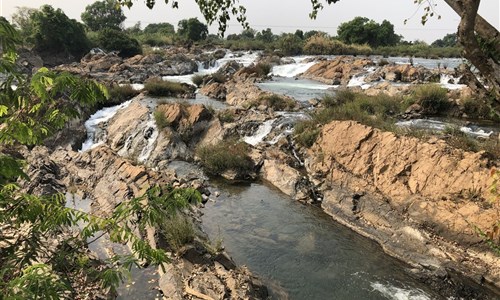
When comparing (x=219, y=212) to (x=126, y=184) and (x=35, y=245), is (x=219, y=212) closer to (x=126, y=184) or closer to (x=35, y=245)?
(x=126, y=184)

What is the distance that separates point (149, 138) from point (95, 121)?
19.3 ft

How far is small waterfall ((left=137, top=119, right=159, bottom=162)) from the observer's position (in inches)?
636

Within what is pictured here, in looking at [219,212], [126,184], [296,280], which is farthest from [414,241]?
[126,184]

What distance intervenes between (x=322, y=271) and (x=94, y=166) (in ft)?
32.0

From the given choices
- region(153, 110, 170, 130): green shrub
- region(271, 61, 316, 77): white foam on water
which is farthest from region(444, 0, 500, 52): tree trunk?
region(271, 61, 316, 77): white foam on water

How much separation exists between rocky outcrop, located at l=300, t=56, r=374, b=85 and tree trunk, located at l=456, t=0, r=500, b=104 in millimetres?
28285

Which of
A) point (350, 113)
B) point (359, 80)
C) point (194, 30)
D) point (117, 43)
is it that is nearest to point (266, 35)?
point (194, 30)

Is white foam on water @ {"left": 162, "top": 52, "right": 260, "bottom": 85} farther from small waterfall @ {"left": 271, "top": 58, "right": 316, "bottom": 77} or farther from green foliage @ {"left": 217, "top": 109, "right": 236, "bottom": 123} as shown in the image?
green foliage @ {"left": 217, "top": 109, "right": 236, "bottom": 123}

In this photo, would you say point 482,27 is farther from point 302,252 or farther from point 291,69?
point 291,69

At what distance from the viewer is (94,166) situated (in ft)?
46.7

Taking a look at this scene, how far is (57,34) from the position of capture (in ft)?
153

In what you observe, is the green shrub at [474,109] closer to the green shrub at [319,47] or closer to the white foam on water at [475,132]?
the white foam on water at [475,132]

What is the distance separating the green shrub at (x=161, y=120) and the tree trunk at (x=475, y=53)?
572 inches

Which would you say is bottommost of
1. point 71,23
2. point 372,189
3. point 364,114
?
point 372,189
